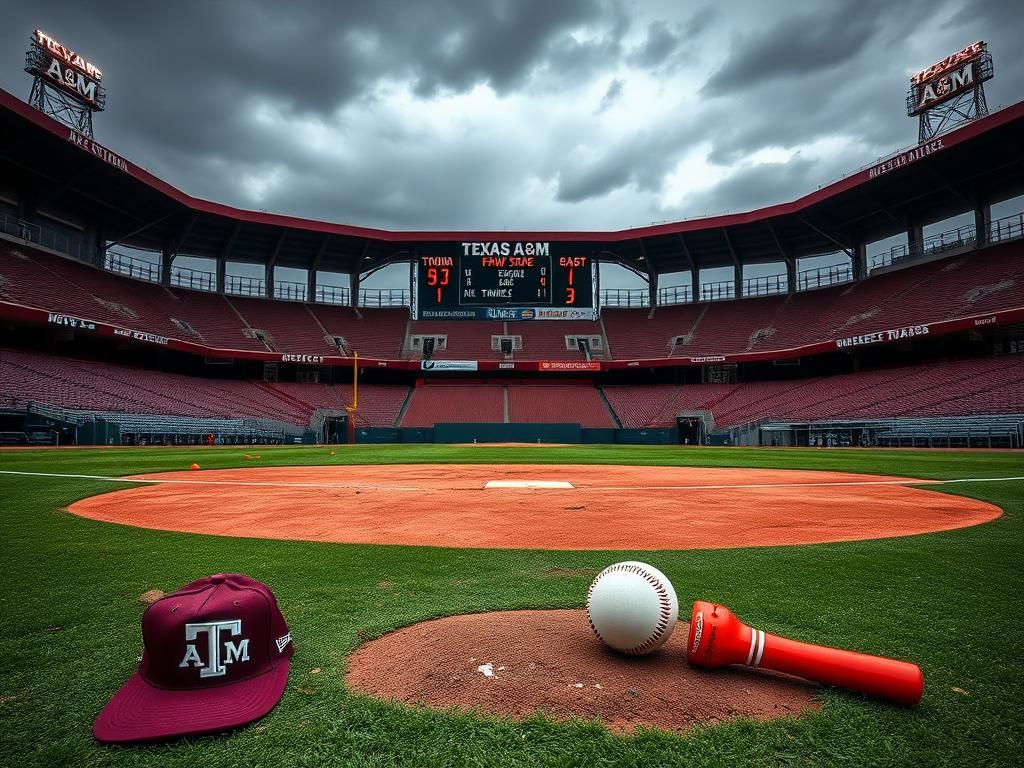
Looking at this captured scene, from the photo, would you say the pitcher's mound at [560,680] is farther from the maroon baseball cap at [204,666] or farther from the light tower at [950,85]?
the light tower at [950,85]

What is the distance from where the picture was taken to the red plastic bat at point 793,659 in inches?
79.8

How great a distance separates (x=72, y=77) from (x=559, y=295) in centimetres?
3089

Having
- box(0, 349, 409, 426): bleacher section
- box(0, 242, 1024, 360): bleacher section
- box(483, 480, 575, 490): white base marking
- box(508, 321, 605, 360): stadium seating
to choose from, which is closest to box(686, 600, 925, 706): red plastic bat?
box(483, 480, 575, 490): white base marking

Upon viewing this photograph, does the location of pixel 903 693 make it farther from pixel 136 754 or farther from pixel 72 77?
pixel 72 77

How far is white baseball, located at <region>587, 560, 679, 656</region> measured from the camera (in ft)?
7.97

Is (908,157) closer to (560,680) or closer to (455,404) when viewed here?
(455,404)

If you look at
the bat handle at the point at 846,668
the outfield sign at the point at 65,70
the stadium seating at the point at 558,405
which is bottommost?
the bat handle at the point at 846,668

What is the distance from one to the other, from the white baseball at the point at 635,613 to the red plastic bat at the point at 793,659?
15 centimetres

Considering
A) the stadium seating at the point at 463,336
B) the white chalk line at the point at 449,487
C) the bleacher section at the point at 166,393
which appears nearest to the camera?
the white chalk line at the point at 449,487

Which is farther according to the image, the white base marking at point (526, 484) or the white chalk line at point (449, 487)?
the white base marking at point (526, 484)

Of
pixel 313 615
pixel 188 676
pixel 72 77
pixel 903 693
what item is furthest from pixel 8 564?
pixel 72 77

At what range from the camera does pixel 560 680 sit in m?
2.25

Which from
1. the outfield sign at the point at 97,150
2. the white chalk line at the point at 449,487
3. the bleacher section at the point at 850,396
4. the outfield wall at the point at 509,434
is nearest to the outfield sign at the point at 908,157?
the bleacher section at the point at 850,396

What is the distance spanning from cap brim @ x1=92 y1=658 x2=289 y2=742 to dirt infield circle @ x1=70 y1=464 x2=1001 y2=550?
2780 mm
